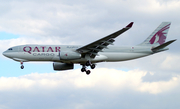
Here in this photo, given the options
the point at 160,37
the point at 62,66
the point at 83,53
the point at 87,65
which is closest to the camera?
the point at 83,53

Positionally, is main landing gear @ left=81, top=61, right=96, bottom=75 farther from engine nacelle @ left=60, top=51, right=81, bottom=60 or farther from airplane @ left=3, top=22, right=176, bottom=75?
engine nacelle @ left=60, top=51, right=81, bottom=60

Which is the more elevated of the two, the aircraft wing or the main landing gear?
the aircraft wing

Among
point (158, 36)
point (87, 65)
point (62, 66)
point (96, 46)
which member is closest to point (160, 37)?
point (158, 36)

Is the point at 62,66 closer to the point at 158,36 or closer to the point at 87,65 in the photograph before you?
the point at 87,65

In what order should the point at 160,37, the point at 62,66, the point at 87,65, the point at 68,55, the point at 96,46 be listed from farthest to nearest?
the point at 160,37 < the point at 62,66 < the point at 87,65 < the point at 96,46 < the point at 68,55

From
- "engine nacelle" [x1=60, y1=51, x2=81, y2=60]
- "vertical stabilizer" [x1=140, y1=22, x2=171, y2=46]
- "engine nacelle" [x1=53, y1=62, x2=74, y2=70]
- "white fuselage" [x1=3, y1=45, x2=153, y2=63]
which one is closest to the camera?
"engine nacelle" [x1=60, y1=51, x2=81, y2=60]

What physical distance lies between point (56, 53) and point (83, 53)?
3.96 m

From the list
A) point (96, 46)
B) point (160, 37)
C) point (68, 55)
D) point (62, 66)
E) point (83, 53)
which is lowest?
point (62, 66)

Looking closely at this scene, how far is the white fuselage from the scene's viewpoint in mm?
45844

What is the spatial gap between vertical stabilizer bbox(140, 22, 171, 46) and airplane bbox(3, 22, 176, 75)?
415 mm

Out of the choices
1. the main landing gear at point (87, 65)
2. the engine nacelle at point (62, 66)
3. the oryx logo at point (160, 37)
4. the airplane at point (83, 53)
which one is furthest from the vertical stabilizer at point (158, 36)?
the engine nacelle at point (62, 66)

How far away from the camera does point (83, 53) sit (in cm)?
4588

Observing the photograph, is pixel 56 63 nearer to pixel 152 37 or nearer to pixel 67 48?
pixel 67 48

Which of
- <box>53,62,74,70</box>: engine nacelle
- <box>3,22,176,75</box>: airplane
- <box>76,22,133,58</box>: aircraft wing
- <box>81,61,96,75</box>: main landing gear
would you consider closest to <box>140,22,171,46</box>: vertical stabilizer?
<box>3,22,176,75</box>: airplane
